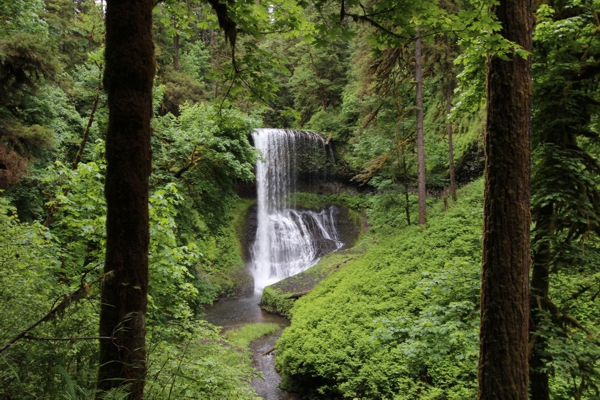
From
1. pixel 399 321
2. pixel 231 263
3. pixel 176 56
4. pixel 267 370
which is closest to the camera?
pixel 399 321

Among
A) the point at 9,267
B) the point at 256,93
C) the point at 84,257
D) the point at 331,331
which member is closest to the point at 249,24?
the point at 256,93

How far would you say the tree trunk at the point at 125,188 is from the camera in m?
1.95

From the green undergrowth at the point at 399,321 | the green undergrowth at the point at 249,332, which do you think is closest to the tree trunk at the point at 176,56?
Answer: the green undergrowth at the point at 399,321

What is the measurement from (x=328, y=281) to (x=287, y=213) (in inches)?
406

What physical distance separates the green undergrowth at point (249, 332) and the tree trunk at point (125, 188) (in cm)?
983

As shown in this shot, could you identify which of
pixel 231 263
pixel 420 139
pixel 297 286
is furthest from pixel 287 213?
pixel 420 139

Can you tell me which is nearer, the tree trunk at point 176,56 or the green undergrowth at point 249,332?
the green undergrowth at point 249,332

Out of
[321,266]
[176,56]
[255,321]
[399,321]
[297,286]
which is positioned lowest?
[255,321]

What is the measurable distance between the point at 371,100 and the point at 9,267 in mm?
13077

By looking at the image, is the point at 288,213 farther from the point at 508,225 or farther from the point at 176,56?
the point at 508,225

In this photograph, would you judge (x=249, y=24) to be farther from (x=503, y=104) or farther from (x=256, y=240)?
(x=256, y=240)

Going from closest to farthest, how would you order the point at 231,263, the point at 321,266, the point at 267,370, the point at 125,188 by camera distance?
the point at 125,188 → the point at 267,370 → the point at 321,266 → the point at 231,263

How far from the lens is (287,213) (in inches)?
919

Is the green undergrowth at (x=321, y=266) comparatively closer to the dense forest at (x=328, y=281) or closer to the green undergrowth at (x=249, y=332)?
the green undergrowth at (x=249, y=332)
